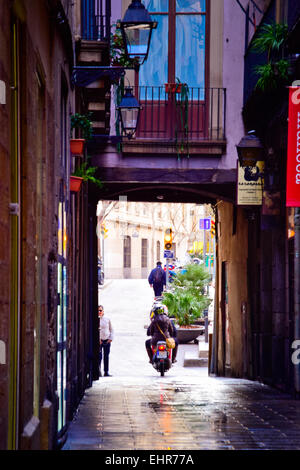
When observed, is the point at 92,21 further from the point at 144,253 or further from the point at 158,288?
the point at 144,253

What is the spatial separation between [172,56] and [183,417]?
9017 mm

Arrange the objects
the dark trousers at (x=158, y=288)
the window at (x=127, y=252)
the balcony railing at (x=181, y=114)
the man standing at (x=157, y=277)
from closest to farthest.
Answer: the balcony railing at (x=181, y=114) → the man standing at (x=157, y=277) → the dark trousers at (x=158, y=288) → the window at (x=127, y=252)

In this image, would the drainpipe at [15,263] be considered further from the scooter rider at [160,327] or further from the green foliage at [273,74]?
the scooter rider at [160,327]

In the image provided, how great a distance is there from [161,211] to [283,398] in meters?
68.9

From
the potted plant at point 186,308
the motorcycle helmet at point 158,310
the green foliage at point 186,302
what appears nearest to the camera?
the motorcycle helmet at point 158,310

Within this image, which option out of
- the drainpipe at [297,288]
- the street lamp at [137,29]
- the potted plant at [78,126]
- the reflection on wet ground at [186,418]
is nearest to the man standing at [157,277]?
the reflection on wet ground at [186,418]

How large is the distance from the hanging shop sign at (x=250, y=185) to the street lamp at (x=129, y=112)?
210 cm

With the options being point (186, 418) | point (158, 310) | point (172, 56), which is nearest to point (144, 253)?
point (158, 310)

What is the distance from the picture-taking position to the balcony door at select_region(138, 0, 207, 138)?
1767 cm

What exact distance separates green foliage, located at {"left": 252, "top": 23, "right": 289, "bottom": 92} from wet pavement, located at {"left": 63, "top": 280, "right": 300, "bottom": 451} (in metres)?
4.78

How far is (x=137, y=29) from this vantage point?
11227 mm

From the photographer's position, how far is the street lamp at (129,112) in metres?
15.6

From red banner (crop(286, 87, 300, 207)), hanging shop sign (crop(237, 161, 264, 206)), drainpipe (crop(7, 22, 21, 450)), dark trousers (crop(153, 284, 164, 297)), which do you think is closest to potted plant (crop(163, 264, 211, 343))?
dark trousers (crop(153, 284, 164, 297))

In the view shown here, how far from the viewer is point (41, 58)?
7.83m
